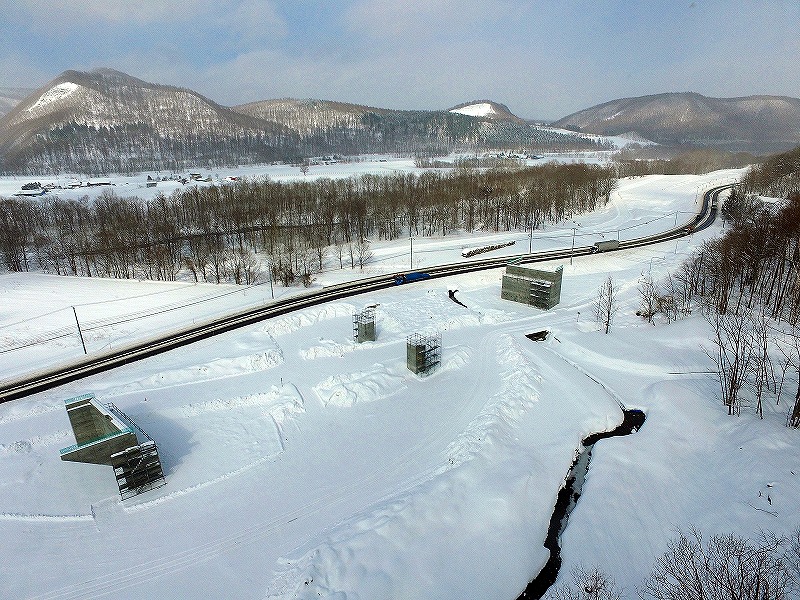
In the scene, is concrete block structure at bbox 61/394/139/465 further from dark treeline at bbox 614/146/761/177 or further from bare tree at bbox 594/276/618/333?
dark treeline at bbox 614/146/761/177

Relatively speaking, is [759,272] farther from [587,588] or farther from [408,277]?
[587,588]

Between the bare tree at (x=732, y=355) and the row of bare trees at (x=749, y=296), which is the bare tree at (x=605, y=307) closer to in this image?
the row of bare trees at (x=749, y=296)

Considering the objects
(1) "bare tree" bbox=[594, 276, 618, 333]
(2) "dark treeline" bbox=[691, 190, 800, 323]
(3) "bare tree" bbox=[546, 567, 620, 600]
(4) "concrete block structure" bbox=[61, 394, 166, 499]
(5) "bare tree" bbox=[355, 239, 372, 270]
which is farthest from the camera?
(5) "bare tree" bbox=[355, 239, 372, 270]

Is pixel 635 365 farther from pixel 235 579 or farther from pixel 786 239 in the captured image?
pixel 235 579

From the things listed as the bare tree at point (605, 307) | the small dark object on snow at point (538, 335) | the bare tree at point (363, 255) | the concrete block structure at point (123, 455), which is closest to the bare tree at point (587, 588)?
the concrete block structure at point (123, 455)

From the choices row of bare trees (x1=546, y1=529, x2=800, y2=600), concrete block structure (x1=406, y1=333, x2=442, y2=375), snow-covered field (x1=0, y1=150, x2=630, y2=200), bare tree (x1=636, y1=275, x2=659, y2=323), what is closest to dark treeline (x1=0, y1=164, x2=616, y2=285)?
snow-covered field (x1=0, y1=150, x2=630, y2=200)

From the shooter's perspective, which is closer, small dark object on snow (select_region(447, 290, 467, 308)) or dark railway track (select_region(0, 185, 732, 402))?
dark railway track (select_region(0, 185, 732, 402))
